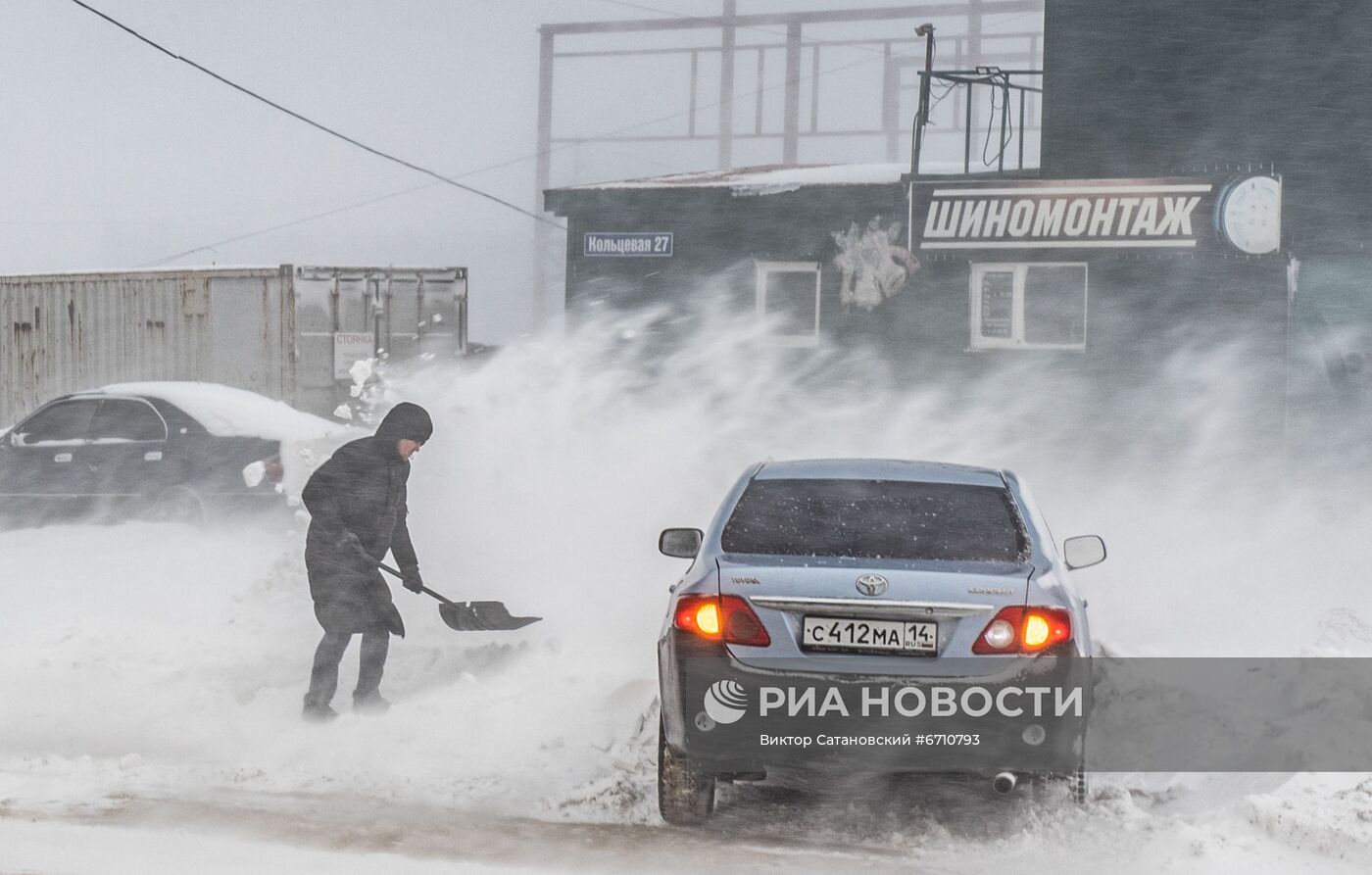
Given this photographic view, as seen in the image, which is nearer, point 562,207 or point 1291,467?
point 1291,467

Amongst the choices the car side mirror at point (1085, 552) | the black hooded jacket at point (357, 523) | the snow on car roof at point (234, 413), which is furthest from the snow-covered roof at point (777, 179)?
the car side mirror at point (1085, 552)

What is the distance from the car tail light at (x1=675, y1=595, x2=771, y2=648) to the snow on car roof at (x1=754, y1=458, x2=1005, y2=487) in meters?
1.02

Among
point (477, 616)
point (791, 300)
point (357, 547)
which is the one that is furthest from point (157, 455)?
point (791, 300)

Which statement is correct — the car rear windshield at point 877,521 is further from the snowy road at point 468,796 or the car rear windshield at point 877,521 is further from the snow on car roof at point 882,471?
the snowy road at point 468,796

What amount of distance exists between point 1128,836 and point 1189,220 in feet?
47.9

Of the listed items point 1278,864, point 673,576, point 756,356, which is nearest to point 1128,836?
point 1278,864

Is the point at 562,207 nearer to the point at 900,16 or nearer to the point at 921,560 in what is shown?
the point at 900,16

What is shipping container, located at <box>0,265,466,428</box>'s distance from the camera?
20.8 m

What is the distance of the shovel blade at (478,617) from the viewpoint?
27.1 feet

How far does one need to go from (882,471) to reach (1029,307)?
45.7 ft

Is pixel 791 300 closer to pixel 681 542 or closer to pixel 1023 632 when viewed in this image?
pixel 681 542

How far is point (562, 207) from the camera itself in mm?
20938

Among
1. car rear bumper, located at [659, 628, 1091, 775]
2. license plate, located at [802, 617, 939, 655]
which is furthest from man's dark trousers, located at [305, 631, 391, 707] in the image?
license plate, located at [802, 617, 939, 655]

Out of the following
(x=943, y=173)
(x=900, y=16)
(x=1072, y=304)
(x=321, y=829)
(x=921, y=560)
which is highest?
(x=900, y=16)
